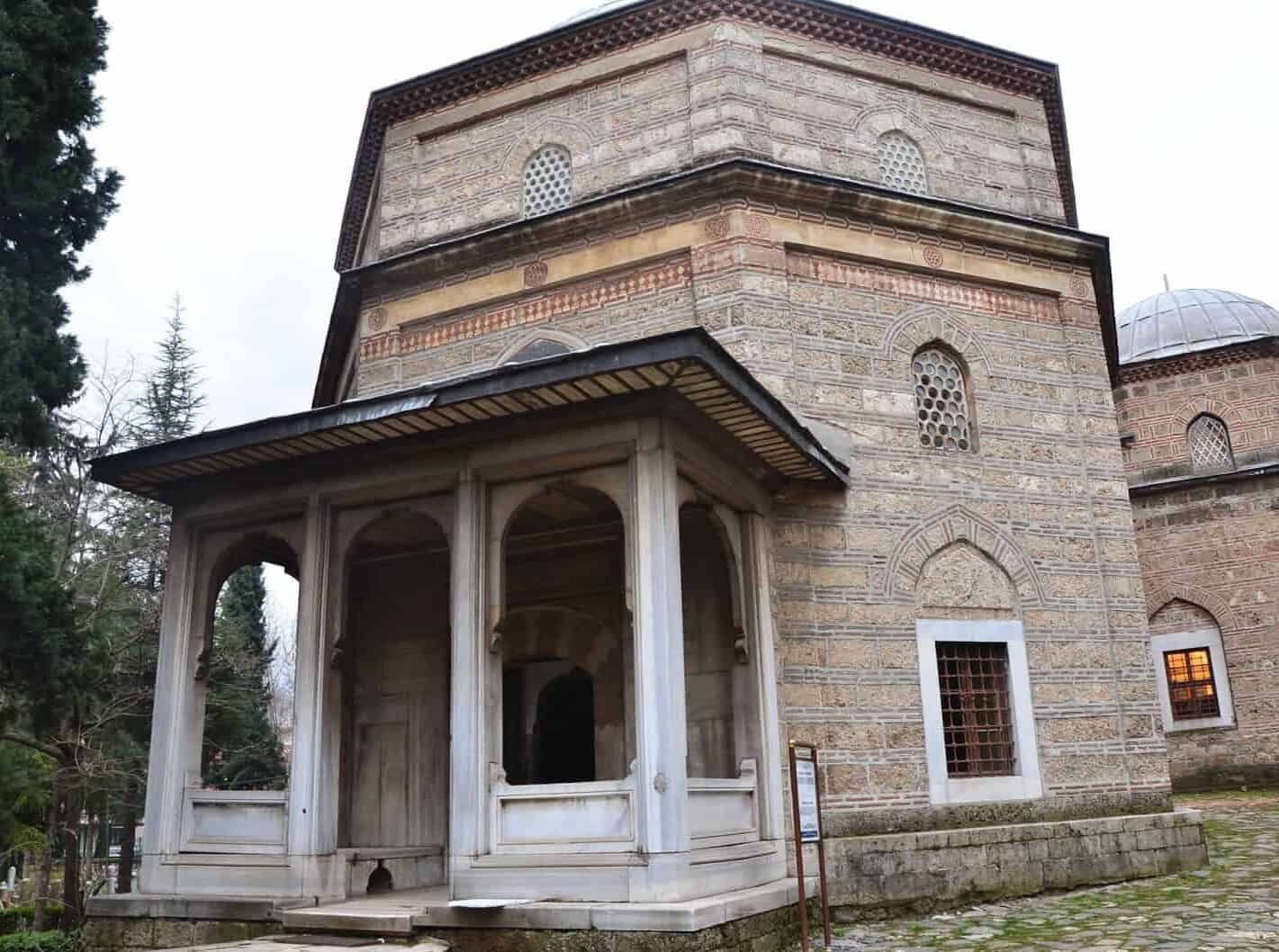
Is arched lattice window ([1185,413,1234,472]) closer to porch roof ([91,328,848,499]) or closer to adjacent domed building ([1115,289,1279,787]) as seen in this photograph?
adjacent domed building ([1115,289,1279,787])

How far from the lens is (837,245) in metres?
9.26

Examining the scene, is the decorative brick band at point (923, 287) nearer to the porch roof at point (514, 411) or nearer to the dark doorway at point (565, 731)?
the porch roof at point (514, 411)

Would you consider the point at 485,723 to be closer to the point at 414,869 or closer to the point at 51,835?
the point at 414,869

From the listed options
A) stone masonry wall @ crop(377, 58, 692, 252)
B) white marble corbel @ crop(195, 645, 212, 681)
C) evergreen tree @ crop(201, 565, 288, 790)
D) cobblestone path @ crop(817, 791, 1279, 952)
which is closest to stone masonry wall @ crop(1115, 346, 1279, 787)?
cobblestone path @ crop(817, 791, 1279, 952)

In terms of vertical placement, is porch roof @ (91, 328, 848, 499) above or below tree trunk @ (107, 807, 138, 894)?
above

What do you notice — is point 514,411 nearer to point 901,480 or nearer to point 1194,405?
point 901,480

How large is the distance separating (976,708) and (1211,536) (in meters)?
10.2

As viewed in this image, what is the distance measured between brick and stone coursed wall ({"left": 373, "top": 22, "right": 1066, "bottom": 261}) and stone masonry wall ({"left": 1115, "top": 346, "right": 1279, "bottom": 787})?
852 cm

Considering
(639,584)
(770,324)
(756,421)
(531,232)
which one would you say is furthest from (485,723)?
(531,232)

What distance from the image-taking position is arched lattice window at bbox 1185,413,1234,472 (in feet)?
57.5

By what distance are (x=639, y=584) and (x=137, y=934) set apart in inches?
166

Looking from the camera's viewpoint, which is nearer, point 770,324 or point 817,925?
point 817,925

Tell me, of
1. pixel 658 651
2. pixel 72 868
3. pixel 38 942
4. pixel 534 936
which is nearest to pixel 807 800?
pixel 658 651

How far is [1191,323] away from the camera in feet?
62.9
